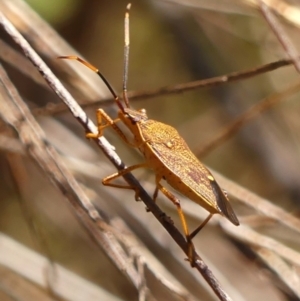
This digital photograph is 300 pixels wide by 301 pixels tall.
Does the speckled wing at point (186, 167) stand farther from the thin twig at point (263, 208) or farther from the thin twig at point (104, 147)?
the thin twig at point (263, 208)

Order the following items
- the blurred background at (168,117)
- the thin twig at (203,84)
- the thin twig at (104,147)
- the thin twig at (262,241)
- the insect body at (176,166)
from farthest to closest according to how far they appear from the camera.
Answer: the blurred background at (168,117), the thin twig at (262,241), the insect body at (176,166), the thin twig at (203,84), the thin twig at (104,147)

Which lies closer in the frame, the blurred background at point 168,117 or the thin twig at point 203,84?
the thin twig at point 203,84

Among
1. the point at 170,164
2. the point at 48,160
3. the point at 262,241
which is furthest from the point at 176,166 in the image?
the point at 262,241

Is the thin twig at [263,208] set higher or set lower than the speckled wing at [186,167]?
lower

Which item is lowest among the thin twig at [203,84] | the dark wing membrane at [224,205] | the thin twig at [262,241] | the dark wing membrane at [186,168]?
the thin twig at [262,241]

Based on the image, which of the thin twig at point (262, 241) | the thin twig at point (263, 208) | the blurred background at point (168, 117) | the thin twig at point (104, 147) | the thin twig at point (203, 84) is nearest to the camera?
the thin twig at point (104, 147)

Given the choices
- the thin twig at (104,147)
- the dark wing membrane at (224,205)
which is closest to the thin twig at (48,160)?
the thin twig at (104,147)

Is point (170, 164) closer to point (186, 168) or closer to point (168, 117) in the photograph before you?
point (186, 168)

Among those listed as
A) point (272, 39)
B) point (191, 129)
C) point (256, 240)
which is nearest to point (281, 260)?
point (256, 240)
